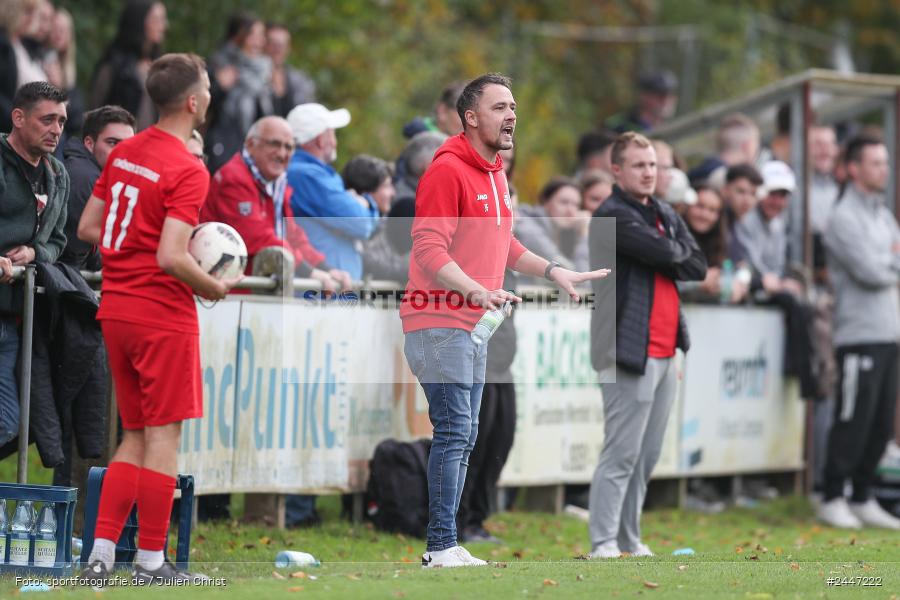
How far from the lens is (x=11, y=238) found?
848cm

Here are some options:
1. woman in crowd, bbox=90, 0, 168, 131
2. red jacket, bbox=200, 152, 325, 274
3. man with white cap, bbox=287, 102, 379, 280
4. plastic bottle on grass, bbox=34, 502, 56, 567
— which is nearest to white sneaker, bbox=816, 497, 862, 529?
man with white cap, bbox=287, 102, 379, 280

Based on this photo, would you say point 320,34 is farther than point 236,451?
Yes

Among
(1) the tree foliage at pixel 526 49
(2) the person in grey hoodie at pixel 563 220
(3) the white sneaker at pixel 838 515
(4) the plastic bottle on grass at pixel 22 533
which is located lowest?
(3) the white sneaker at pixel 838 515

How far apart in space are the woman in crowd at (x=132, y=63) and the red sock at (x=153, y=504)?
6370 mm

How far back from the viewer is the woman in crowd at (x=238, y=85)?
534 inches

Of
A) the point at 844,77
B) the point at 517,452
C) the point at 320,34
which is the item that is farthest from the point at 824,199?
the point at 320,34

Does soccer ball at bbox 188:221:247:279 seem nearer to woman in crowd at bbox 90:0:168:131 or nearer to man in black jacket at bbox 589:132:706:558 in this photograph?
man in black jacket at bbox 589:132:706:558

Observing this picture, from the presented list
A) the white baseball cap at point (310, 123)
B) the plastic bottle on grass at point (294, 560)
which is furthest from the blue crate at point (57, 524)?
the white baseball cap at point (310, 123)

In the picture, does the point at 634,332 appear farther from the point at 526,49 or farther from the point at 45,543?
the point at 526,49

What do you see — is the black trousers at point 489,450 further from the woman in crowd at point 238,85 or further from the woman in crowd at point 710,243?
the woman in crowd at point 238,85

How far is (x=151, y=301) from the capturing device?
283 inches

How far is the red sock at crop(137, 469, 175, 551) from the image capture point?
723 cm

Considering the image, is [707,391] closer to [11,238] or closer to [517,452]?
[517,452]

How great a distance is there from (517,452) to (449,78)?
45.5ft
